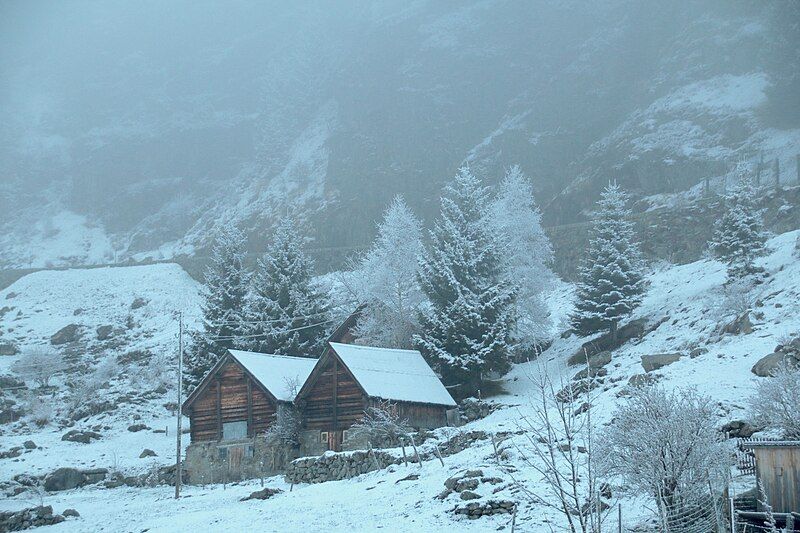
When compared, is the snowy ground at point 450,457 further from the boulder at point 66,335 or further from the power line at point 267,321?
the boulder at point 66,335

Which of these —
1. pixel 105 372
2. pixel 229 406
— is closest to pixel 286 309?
pixel 229 406

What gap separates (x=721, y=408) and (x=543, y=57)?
101 m

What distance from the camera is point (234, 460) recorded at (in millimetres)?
40969

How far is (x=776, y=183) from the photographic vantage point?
64.0 meters

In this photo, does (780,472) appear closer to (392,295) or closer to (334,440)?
(334,440)

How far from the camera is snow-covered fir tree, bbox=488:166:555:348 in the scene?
157 feet

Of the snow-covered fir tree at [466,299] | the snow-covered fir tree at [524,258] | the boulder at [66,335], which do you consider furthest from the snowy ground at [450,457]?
the boulder at [66,335]

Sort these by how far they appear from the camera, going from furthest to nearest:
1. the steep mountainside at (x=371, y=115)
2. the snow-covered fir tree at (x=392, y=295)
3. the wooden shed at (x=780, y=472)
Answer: the steep mountainside at (x=371, y=115), the snow-covered fir tree at (x=392, y=295), the wooden shed at (x=780, y=472)

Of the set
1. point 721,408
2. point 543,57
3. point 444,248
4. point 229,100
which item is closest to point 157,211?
point 229,100

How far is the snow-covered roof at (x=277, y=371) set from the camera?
41281mm

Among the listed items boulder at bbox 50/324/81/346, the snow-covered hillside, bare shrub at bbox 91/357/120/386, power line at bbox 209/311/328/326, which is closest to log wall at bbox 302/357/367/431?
the snow-covered hillside

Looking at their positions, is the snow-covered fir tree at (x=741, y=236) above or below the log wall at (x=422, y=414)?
above

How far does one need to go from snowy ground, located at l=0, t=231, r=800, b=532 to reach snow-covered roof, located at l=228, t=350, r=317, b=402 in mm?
6081

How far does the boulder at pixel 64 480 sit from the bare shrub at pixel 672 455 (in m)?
31.9
